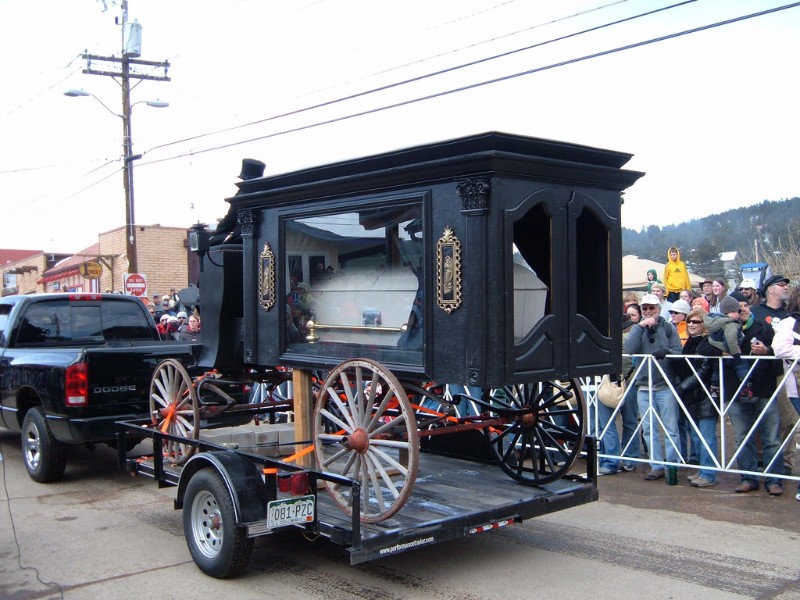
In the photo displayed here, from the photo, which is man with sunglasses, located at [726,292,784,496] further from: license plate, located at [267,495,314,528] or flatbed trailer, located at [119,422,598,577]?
license plate, located at [267,495,314,528]

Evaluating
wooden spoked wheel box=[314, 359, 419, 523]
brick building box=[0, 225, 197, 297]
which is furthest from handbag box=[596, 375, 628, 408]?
brick building box=[0, 225, 197, 297]

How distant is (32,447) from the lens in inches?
357

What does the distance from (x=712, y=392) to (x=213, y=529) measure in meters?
5.38

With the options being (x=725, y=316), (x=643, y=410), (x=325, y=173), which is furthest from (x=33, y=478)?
(x=725, y=316)

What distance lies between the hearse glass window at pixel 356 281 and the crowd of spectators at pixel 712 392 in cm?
→ 398

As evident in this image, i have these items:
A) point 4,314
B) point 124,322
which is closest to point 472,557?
point 124,322

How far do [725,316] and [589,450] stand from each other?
2.99 m

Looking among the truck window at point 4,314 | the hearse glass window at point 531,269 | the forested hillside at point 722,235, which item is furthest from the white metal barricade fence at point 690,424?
the forested hillside at point 722,235

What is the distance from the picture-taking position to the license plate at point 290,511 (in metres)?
5.11

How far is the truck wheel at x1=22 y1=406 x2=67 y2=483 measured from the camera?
873 cm

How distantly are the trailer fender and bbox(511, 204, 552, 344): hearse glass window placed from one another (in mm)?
1995

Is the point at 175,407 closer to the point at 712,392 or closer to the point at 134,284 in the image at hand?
the point at 712,392

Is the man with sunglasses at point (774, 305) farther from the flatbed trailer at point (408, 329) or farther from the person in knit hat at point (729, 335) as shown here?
the flatbed trailer at point (408, 329)

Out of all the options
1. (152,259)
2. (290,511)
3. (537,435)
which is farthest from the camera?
(152,259)
